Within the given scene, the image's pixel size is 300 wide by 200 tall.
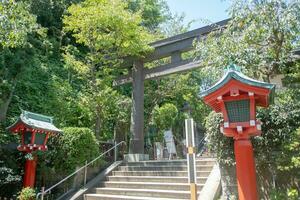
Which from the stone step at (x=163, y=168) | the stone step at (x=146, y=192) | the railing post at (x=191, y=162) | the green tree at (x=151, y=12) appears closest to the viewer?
the railing post at (x=191, y=162)

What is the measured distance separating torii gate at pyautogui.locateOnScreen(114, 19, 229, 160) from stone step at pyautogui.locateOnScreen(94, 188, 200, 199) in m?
2.90

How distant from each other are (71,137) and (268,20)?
6520mm

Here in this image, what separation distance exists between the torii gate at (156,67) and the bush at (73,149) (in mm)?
2602

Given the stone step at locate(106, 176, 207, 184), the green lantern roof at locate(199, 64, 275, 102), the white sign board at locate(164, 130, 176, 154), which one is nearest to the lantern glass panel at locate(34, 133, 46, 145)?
the stone step at locate(106, 176, 207, 184)

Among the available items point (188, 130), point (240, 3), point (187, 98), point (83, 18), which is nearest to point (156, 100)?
point (187, 98)

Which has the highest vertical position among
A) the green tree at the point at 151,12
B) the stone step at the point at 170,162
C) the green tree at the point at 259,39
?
the green tree at the point at 151,12

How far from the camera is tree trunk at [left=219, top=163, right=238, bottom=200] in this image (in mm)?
6293

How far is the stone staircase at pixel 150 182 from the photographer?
25.4ft

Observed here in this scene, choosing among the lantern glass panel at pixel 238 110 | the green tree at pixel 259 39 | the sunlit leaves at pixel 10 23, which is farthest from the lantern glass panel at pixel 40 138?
the lantern glass panel at pixel 238 110

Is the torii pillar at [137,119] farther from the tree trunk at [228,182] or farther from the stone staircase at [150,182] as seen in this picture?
the tree trunk at [228,182]

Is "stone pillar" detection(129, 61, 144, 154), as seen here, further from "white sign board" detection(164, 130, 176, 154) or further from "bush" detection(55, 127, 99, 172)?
"white sign board" detection(164, 130, 176, 154)

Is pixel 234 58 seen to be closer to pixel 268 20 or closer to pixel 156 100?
pixel 268 20

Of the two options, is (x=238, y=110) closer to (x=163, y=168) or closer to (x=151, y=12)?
(x=163, y=168)

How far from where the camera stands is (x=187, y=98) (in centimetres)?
1720
